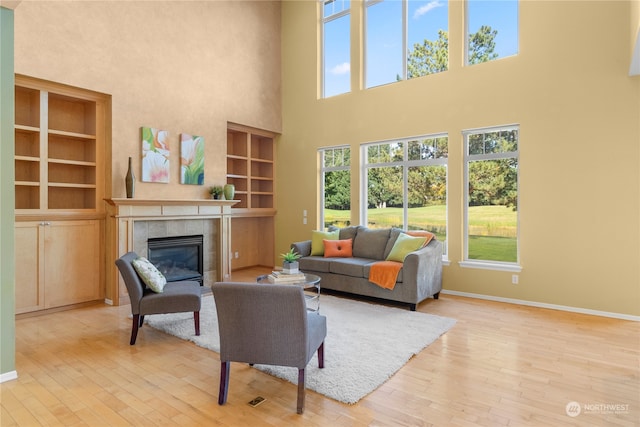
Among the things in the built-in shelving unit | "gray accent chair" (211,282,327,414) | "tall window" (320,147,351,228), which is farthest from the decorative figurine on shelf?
"gray accent chair" (211,282,327,414)

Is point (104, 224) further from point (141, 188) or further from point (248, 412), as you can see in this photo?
point (248, 412)

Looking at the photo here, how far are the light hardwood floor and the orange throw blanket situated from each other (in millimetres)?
1062

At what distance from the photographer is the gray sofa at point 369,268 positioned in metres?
4.58

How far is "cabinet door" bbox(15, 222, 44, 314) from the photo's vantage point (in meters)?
4.30

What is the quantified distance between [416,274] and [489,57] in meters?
3.32

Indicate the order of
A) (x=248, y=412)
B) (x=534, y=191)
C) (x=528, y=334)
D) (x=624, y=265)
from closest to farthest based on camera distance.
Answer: (x=248, y=412), (x=528, y=334), (x=624, y=265), (x=534, y=191)

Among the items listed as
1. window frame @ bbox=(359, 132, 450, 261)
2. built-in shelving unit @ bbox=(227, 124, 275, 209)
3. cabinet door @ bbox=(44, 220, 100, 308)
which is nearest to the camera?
cabinet door @ bbox=(44, 220, 100, 308)

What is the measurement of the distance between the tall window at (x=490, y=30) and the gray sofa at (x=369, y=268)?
2801mm

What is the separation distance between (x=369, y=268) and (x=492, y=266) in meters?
1.76

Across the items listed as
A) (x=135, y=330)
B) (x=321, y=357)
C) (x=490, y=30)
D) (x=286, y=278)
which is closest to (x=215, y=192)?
(x=286, y=278)

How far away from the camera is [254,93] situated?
23.2 ft

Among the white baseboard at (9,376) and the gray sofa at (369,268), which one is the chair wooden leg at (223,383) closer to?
the white baseboard at (9,376)

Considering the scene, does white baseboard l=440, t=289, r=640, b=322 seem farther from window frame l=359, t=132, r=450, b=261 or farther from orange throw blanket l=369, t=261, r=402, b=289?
orange throw blanket l=369, t=261, r=402, b=289

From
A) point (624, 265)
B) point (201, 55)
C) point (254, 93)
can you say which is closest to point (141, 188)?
point (201, 55)
